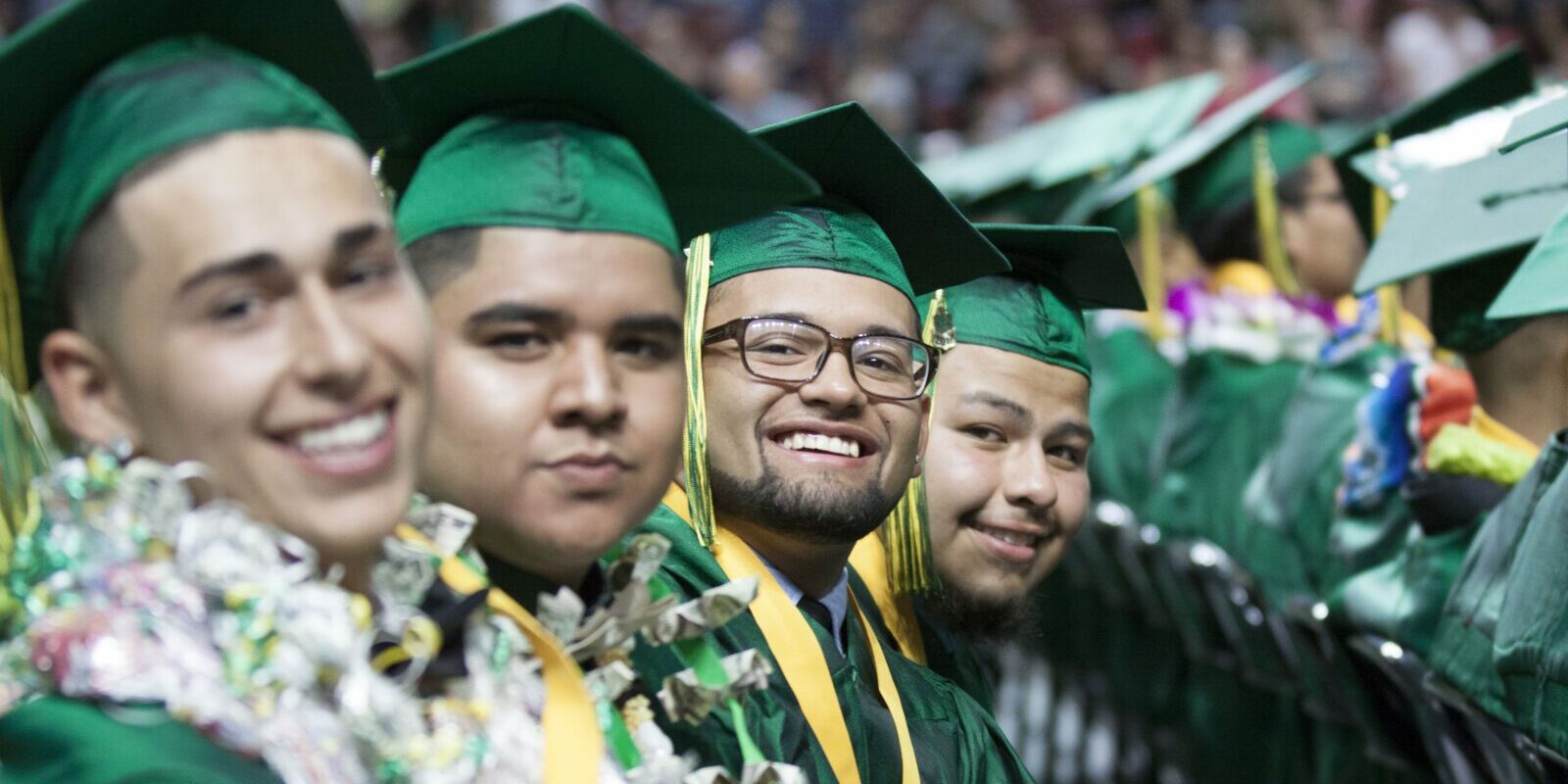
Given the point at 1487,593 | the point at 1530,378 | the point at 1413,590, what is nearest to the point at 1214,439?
the point at 1413,590

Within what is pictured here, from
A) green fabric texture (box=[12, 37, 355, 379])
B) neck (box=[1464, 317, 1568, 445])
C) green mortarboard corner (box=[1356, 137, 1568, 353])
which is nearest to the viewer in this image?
green fabric texture (box=[12, 37, 355, 379])

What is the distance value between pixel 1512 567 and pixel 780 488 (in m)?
1.20

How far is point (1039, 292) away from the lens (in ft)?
10.8

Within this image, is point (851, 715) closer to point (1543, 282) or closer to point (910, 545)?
point (910, 545)

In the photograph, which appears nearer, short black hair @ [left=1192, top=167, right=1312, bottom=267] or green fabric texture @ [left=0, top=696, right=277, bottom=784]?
green fabric texture @ [left=0, top=696, right=277, bottom=784]

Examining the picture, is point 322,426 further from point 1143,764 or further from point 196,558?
point 1143,764

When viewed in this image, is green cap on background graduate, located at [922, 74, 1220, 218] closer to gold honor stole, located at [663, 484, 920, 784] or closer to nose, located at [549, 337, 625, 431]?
gold honor stole, located at [663, 484, 920, 784]

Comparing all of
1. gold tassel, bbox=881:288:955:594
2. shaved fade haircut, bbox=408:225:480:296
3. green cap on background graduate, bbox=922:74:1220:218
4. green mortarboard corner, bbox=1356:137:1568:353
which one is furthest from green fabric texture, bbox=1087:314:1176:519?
shaved fade haircut, bbox=408:225:480:296

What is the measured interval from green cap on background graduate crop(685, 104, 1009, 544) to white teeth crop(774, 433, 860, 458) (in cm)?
11

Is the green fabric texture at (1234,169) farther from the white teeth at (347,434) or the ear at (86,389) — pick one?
the ear at (86,389)

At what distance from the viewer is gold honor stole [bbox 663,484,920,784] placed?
2445mm

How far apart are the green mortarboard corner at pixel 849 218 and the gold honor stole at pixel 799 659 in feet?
1.22

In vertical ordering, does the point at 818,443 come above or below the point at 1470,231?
below

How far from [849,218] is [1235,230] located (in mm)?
3664
